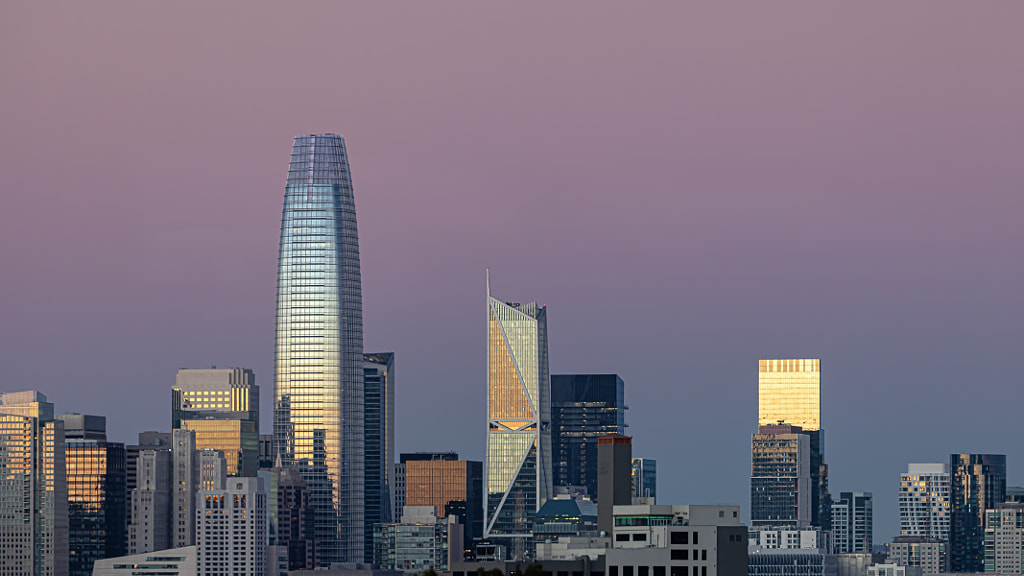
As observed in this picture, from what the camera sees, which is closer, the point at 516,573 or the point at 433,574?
the point at 433,574

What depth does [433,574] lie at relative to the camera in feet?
414

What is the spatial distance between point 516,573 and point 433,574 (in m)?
28.3

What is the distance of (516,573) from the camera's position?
154 meters
